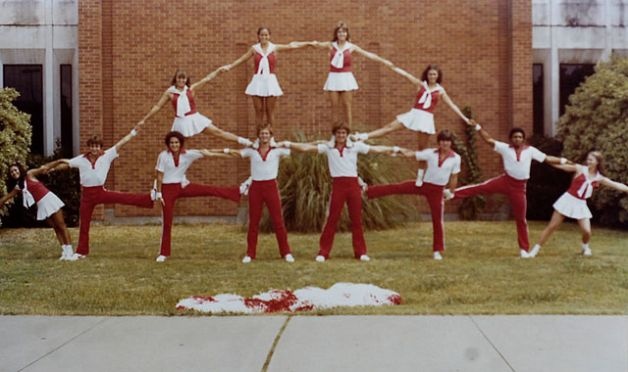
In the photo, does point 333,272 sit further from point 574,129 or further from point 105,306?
point 574,129

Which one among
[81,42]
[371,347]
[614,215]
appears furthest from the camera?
[81,42]

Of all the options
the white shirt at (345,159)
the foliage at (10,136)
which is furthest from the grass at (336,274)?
the foliage at (10,136)

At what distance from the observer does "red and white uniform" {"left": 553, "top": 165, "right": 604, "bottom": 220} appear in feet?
39.9

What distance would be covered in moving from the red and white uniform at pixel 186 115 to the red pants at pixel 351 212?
2.50 meters

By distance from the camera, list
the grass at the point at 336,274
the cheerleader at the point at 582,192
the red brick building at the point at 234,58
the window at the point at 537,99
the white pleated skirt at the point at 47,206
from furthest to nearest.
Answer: the window at the point at 537,99 < the red brick building at the point at 234,58 < the white pleated skirt at the point at 47,206 < the cheerleader at the point at 582,192 < the grass at the point at 336,274

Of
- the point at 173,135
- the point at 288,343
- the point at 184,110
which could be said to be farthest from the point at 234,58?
the point at 288,343

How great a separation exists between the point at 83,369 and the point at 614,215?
1376cm

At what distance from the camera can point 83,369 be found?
231 inches

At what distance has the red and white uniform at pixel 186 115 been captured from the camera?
12484 mm

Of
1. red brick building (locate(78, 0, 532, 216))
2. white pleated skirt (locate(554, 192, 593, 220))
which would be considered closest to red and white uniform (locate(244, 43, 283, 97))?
white pleated skirt (locate(554, 192, 593, 220))

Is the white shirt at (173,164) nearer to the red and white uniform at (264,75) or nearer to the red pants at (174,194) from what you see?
the red pants at (174,194)

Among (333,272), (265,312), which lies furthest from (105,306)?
(333,272)

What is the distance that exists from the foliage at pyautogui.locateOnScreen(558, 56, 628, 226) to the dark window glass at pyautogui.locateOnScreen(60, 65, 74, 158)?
12240mm

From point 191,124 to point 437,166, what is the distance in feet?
13.3
